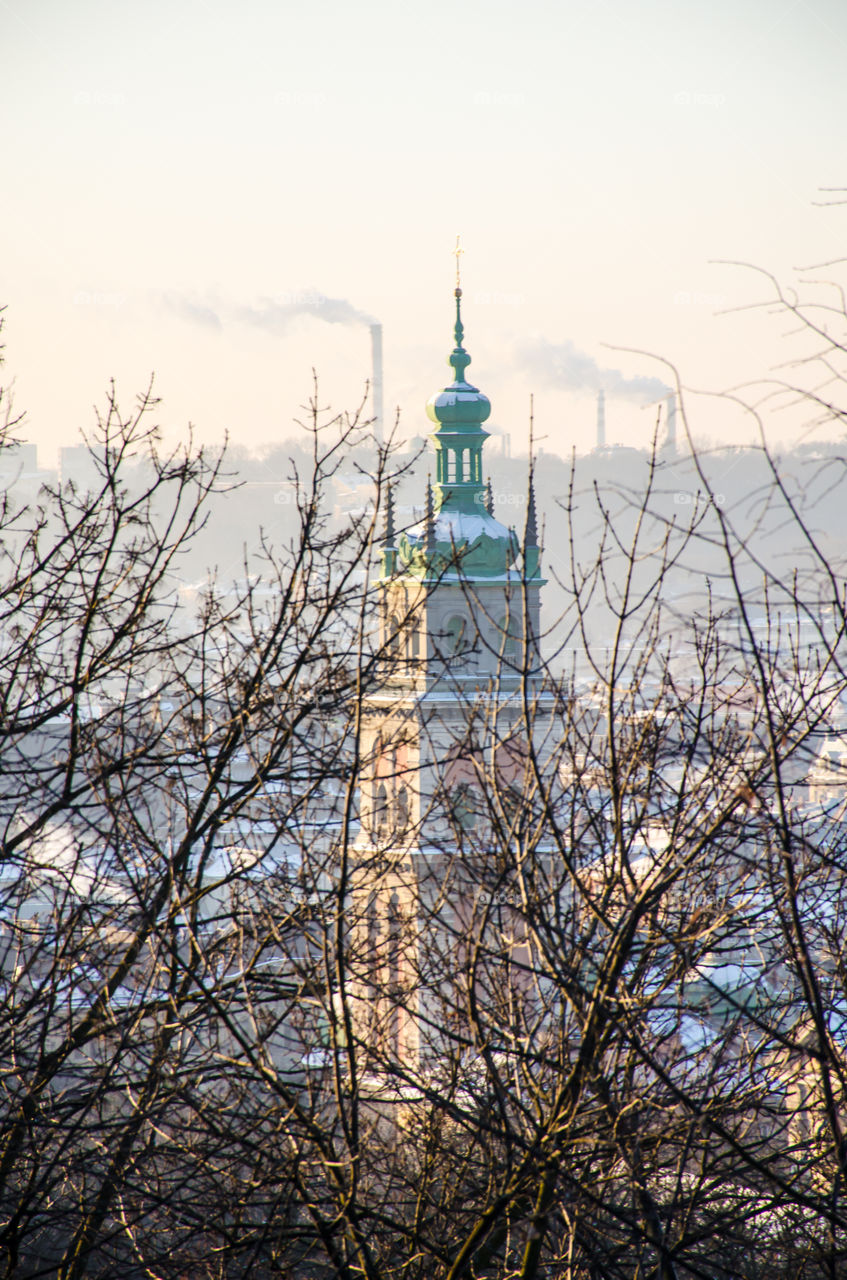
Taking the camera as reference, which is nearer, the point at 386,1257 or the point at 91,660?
the point at 386,1257

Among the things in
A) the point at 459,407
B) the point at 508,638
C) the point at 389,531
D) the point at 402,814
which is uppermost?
the point at 459,407

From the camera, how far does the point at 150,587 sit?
7758mm

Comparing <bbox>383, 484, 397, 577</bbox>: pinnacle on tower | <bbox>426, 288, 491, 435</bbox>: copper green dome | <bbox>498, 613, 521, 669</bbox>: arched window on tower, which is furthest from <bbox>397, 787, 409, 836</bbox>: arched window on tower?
<bbox>426, 288, 491, 435</bbox>: copper green dome

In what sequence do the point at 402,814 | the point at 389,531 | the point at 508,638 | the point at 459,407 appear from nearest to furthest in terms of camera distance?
1. the point at 402,814
2. the point at 508,638
3. the point at 389,531
4. the point at 459,407

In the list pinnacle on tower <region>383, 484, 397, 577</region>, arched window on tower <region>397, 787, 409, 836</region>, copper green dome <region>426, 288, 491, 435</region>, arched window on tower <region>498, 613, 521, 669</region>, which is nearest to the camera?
arched window on tower <region>498, 613, 521, 669</region>

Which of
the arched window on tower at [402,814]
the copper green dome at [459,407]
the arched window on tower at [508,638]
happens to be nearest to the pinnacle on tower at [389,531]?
the arched window on tower at [508,638]

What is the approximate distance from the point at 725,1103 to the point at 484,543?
27650mm

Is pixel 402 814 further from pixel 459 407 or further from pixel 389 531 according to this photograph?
pixel 459 407

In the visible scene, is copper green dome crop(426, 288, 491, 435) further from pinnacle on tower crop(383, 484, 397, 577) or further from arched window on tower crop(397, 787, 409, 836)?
arched window on tower crop(397, 787, 409, 836)

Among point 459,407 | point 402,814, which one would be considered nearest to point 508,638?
point 402,814

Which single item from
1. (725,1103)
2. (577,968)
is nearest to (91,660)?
(577,968)

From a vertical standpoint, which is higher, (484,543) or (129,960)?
(484,543)

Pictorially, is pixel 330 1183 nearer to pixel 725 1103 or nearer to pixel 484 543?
pixel 725 1103

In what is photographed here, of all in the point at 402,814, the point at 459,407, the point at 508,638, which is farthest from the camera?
the point at 459,407
